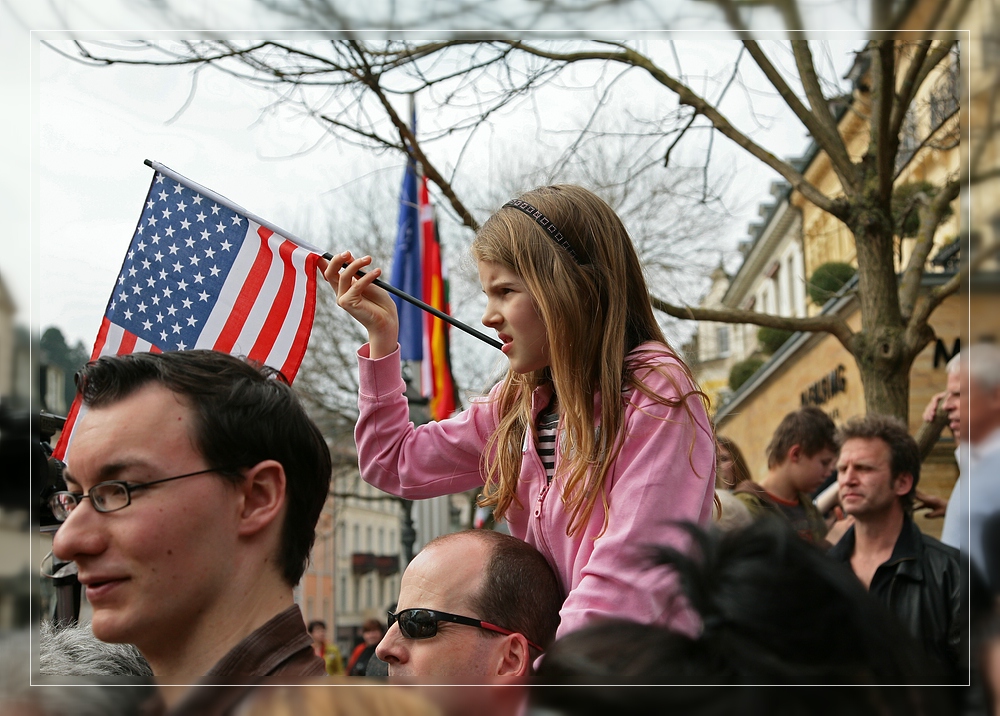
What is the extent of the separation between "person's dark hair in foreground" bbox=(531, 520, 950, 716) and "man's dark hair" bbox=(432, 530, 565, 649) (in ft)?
3.97

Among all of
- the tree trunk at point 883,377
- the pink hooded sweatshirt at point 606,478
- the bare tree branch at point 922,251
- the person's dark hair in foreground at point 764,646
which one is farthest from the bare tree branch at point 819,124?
the person's dark hair in foreground at point 764,646

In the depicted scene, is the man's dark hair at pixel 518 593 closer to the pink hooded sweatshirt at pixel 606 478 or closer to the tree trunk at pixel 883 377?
the pink hooded sweatshirt at pixel 606 478

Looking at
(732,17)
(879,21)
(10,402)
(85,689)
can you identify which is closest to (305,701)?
(85,689)

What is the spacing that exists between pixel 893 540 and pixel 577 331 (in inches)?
95.3

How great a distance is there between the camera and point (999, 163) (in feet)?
3.97

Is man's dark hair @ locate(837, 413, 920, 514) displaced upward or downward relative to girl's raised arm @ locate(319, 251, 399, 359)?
downward

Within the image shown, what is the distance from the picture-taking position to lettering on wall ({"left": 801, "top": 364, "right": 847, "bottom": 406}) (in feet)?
49.5

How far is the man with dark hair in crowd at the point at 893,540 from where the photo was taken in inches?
156

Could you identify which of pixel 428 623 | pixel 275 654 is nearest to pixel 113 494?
pixel 275 654

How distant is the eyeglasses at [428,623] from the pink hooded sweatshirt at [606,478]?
0.19 metres

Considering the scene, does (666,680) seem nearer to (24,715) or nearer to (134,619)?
(24,715)

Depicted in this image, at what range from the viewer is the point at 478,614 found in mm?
2340

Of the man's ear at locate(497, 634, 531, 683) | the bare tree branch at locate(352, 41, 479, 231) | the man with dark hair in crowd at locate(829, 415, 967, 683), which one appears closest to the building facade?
the man with dark hair in crowd at locate(829, 415, 967, 683)

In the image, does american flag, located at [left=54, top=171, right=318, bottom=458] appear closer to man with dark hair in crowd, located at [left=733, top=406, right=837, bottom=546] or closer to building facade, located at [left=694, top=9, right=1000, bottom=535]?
building facade, located at [left=694, top=9, right=1000, bottom=535]
